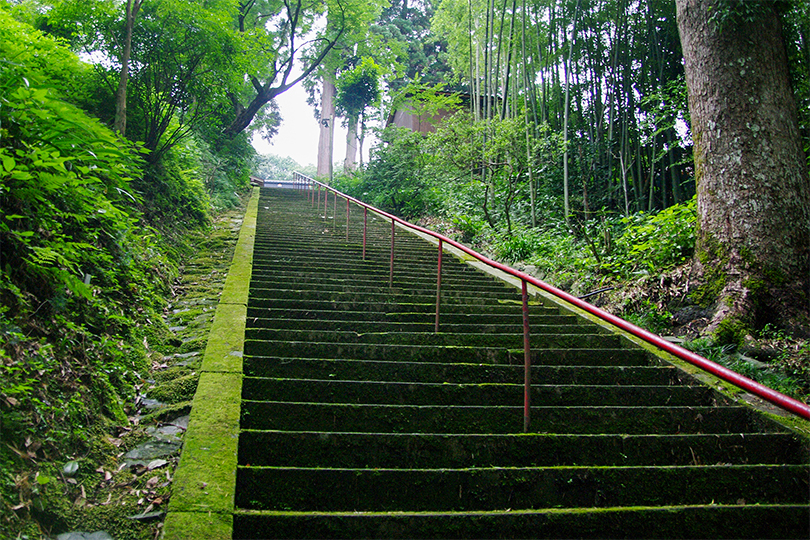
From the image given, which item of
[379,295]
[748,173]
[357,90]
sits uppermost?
[357,90]

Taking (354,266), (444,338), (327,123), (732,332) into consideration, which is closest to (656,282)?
(732,332)

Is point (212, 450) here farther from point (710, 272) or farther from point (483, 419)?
point (710, 272)

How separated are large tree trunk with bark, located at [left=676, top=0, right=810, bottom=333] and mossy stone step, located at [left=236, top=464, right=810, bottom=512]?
6.81 feet

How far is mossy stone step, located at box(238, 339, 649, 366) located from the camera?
3.59 m

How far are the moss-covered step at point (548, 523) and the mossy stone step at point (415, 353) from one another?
1484mm

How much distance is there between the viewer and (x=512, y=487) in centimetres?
234

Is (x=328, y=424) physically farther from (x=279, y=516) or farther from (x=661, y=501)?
(x=661, y=501)

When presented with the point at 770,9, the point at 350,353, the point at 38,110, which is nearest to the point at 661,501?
the point at 350,353

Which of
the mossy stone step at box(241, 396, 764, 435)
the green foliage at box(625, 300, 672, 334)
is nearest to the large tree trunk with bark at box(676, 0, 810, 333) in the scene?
the green foliage at box(625, 300, 672, 334)

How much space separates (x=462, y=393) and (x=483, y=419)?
11.4 inches

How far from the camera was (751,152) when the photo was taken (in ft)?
14.6

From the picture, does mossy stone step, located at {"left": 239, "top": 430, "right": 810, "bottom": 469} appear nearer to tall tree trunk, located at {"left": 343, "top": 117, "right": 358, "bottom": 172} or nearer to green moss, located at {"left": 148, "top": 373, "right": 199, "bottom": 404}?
green moss, located at {"left": 148, "top": 373, "right": 199, "bottom": 404}

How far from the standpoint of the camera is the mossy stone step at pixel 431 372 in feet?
10.8

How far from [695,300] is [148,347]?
479 centimetres
